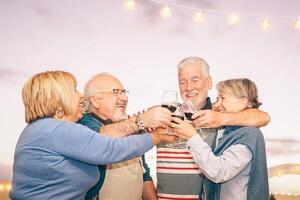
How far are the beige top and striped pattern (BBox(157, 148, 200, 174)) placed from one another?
0.32 metres

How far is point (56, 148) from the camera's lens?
1673mm

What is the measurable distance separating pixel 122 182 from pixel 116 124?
1.28 ft

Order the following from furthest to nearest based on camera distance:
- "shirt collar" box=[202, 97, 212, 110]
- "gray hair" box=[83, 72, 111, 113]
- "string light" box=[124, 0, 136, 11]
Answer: "string light" box=[124, 0, 136, 11] → "shirt collar" box=[202, 97, 212, 110] → "gray hair" box=[83, 72, 111, 113]

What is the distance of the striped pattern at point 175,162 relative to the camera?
268 cm

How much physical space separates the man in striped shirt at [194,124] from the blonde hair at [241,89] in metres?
0.09

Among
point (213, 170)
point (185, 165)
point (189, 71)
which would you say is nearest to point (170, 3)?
point (189, 71)

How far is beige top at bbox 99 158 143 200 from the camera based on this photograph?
2340mm

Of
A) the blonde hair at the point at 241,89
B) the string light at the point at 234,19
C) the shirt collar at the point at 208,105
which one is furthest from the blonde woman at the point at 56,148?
the string light at the point at 234,19

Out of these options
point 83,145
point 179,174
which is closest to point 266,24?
point 179,174

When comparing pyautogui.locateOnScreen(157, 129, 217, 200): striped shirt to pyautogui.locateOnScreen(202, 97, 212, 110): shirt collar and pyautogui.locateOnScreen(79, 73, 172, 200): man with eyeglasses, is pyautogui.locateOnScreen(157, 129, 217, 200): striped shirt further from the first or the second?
pyautogui.locateOnScreen(202, 97, 212, 110): shirt collar

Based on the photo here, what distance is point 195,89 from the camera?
9.91 ft

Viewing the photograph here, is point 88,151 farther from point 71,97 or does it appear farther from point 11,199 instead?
point 11,199

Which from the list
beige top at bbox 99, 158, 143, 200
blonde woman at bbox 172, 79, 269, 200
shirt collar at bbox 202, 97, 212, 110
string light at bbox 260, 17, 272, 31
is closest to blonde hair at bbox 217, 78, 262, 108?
blonde woman at bbox 172, 79, 269, 200

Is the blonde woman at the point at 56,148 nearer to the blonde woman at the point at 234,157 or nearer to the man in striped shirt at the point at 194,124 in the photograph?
the blonde woman at the point at 234,157
